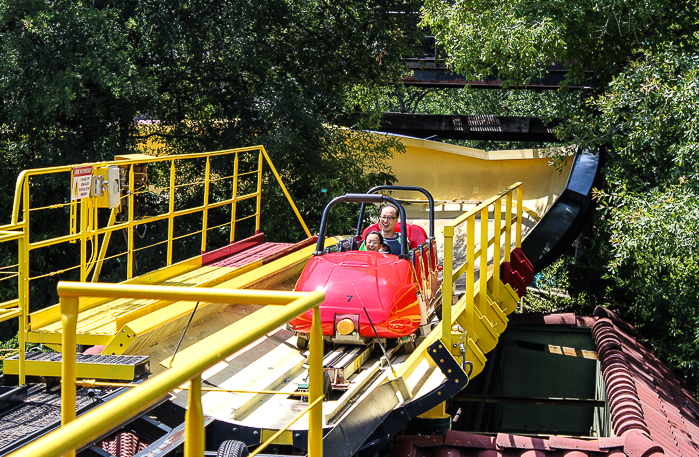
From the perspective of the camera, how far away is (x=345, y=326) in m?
5.44

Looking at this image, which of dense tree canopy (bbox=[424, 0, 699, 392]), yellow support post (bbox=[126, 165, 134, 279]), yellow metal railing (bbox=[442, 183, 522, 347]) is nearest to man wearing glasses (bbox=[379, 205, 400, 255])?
yellow metal railing (bbox=[442, 183, 522, 347])

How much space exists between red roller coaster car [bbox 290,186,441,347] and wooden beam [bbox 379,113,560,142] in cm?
932

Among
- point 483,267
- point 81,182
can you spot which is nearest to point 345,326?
point 483,267


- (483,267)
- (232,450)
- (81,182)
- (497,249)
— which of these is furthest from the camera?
(497,249)

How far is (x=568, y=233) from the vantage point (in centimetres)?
1112

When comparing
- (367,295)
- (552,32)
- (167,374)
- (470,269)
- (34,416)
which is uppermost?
(552,32)

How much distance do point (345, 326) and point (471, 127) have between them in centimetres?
1097

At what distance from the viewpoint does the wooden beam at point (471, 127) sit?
15.0 m

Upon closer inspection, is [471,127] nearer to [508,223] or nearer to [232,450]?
[508,223]

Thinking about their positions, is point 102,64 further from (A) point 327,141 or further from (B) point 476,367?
(B) point 476,367

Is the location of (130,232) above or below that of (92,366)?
above

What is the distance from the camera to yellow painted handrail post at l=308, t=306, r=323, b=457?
2490 mm

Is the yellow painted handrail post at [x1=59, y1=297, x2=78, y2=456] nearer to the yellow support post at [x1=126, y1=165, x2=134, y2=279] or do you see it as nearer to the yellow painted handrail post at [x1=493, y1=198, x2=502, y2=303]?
the yellow support post at [x1=126, y1=165, x2=134, y2=279]

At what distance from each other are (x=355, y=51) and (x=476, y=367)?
8.94 metres
